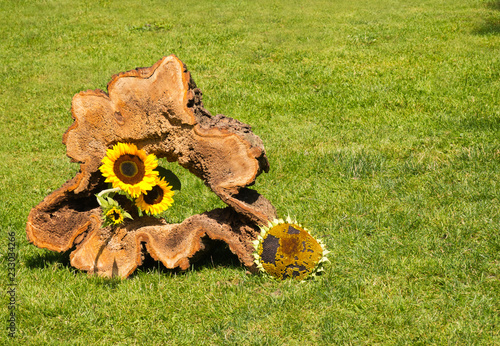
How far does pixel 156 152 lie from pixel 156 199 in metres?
0.44

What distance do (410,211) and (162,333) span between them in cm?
293

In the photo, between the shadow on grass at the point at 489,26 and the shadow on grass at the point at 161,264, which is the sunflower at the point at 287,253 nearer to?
the shadow on grass at the point at 161,264

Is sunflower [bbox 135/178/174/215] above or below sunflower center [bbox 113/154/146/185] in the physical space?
below

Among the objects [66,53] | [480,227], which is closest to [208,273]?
[480,227]

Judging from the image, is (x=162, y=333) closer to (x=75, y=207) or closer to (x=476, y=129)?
(x=75, y=207)

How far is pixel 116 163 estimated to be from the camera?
485 cm

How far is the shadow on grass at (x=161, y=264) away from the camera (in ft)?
16.5

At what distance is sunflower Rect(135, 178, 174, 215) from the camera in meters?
5.01

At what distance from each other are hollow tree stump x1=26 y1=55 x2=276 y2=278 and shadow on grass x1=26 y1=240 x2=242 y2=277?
16 centimetres

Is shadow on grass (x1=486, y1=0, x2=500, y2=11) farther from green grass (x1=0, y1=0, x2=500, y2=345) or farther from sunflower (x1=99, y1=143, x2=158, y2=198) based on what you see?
sunflower (x1=99, y1=143, x2=158, y2=198)

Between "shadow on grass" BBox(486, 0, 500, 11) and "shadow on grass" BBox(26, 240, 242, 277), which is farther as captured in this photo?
"shadow on grass" BBox(486, 0, 500, 11)

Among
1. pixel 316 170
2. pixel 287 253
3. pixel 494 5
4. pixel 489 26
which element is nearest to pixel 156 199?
pixel 287 253

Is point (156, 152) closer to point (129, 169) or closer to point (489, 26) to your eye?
point (129, 169)

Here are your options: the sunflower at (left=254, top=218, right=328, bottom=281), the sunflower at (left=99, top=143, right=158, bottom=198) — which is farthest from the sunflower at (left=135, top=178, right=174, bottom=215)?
the sunflower at (left=254, top=218, right=328, bottom=281)
